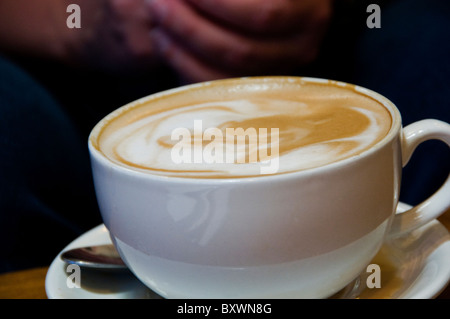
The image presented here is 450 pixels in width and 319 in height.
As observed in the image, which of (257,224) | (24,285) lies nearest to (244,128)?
(257,224)

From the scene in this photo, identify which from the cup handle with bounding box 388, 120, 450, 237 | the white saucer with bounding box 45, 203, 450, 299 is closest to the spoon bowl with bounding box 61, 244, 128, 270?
the white saucer with bounding box 45, 203, 450, 299

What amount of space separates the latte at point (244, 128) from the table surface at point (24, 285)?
0.53 feet

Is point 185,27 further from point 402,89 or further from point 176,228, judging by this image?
point 176,228

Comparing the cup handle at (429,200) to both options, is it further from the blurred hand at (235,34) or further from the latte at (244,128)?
the blurred hand at (235,34)

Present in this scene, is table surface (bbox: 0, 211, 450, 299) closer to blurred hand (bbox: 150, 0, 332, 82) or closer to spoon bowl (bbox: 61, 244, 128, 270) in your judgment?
spoon bowl (bbox: 61, 244, 128, 270)

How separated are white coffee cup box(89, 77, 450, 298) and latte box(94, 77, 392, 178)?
0.02 meters

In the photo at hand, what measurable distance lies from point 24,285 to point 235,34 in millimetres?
428

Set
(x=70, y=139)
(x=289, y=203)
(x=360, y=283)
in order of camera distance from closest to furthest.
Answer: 1. (x=289, y=203)
2. (x=360, y=283)
3. (x=70, y=139)

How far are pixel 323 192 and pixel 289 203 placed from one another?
24 mm

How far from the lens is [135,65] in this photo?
2.85 feet

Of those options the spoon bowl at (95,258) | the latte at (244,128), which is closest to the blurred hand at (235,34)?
the latte at (244,128)

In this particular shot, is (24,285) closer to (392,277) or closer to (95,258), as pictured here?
(95,258)

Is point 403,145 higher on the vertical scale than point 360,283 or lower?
higher
